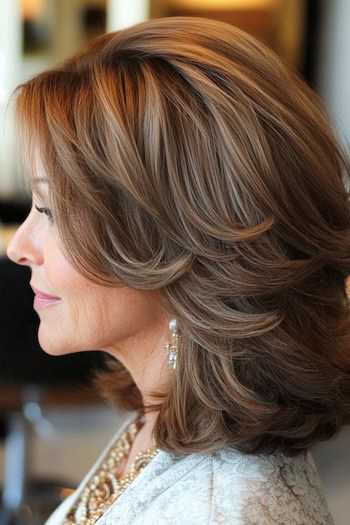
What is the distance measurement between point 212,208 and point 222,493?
31 cm

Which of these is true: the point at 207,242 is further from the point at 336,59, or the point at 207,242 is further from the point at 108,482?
the point at 336,59

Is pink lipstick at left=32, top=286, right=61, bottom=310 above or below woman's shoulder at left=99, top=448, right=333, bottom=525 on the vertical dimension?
above

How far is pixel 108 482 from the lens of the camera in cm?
130

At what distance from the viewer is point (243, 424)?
106 centimetres

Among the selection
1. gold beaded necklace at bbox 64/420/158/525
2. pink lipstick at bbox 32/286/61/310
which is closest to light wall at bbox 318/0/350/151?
gold beaded necklace at bbox 64/420/158/525

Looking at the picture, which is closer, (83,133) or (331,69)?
(83,133)

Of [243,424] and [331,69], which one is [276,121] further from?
[331,69]

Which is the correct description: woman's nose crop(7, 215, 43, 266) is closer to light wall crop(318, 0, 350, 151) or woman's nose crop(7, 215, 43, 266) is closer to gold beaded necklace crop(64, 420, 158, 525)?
gold beaded necklace crop(64, 420, 158, 525)

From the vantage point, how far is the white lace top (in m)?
0.98

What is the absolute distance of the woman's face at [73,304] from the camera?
1126 mm

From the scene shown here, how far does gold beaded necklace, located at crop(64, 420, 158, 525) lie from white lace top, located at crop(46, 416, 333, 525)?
0.30 feet

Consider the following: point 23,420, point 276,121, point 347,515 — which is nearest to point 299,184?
point 276,121

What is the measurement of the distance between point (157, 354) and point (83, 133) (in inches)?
12.4

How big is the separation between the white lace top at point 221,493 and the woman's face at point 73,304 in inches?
6.5
